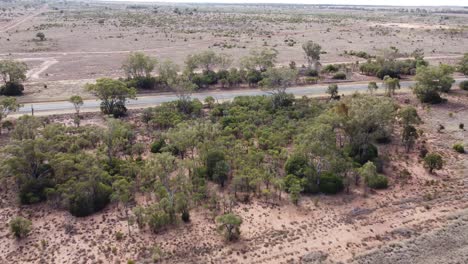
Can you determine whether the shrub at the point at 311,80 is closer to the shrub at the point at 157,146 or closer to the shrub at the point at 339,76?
the shrub at the point at 339,76

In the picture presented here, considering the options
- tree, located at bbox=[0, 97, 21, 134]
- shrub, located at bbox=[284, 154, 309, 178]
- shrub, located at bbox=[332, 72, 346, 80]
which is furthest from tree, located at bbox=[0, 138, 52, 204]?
shrub, located at bbox=[332, 72, 346, 80]

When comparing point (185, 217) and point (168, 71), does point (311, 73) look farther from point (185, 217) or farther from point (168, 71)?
point (185, 217)

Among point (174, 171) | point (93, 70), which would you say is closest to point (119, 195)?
point (174, 171)

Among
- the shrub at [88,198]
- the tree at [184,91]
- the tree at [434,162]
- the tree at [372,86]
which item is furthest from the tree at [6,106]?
the tree at [372,86]

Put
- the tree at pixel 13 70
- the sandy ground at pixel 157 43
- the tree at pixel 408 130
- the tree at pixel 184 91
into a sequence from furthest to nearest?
the sandy ground at pixel 157 43 → the tree at pixel 13 70 → the tree at pixel 184 91 → the tree at pixel 408 130

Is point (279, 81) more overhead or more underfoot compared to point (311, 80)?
more overhead

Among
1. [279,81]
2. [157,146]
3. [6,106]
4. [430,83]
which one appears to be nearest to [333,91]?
[279,81]
